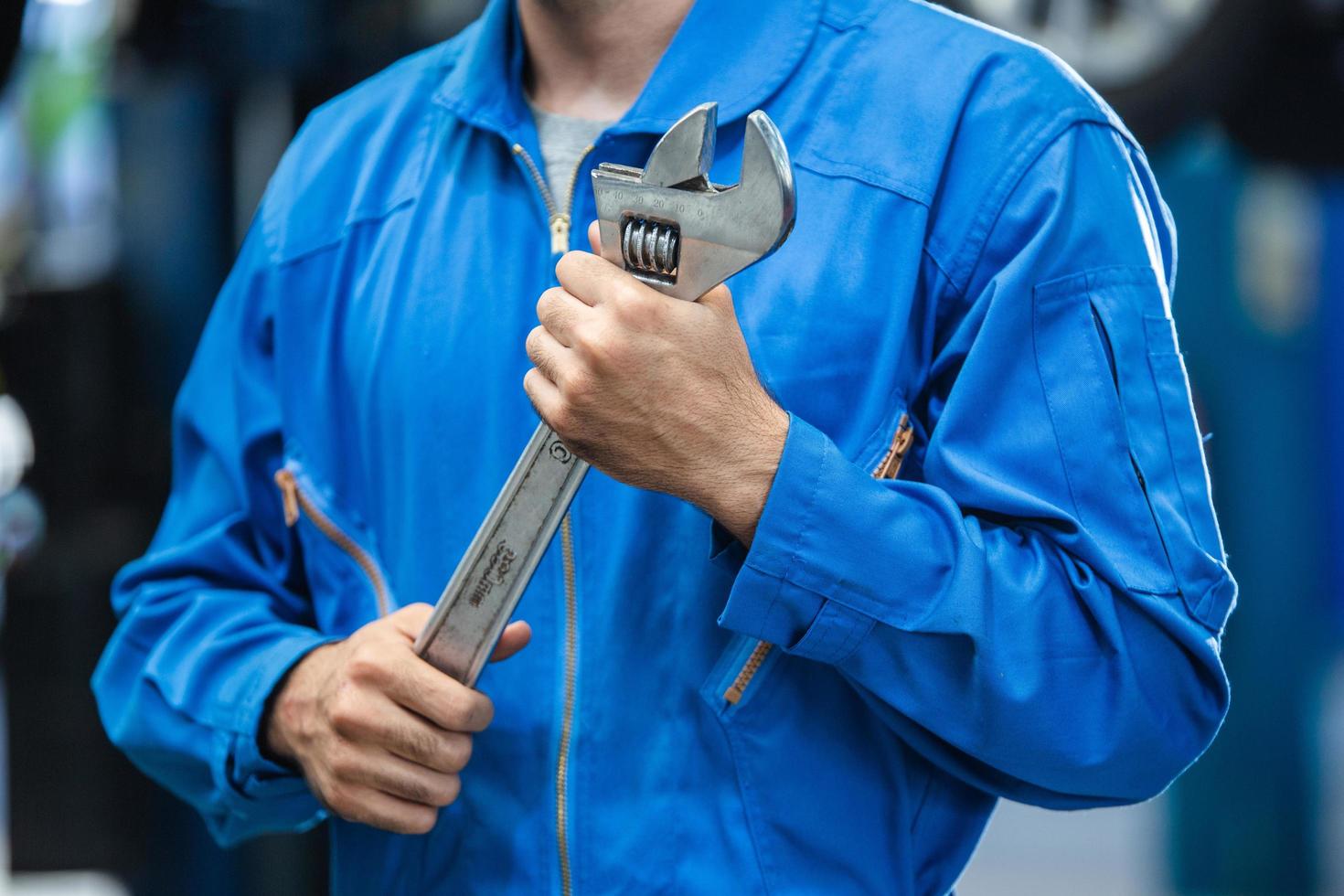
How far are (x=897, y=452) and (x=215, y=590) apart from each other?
0.58m

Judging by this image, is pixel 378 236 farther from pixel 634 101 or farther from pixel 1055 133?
pixel 1055 133

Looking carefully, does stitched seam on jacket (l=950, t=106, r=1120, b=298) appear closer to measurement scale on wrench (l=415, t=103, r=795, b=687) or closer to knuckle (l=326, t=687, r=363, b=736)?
measurement scale on wrench (l=415, t=103, r=795, b=687)

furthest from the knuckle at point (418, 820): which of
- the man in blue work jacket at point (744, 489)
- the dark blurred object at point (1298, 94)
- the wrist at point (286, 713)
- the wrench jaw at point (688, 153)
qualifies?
the dark blurred object at point (1298, 94)

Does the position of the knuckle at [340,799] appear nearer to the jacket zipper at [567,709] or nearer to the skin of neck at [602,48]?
the jacket zipper at [567,709]

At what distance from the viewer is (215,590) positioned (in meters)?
1.28

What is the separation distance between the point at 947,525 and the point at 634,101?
403 mm

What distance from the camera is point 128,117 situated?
2.85 meters

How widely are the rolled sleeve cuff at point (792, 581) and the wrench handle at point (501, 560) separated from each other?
0.43ft

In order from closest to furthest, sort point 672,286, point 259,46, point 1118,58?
point 672,286 → point 1118,58 → point 259,46

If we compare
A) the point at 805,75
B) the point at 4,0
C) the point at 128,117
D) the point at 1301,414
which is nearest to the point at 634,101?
the point at 805,75

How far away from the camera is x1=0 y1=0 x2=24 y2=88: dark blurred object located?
85.7 inches

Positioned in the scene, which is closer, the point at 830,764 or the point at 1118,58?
the point at 830,764

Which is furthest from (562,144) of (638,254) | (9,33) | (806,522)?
(9,33)

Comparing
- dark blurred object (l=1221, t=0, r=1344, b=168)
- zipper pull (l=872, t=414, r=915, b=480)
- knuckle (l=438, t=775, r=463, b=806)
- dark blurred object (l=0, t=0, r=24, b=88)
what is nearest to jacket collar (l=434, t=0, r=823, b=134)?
zipper pull (l=872, t=414, r=915, b=480)
